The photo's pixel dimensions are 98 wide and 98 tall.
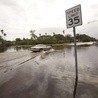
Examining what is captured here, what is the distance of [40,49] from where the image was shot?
31234mm

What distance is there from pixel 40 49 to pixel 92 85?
2504 centimetres

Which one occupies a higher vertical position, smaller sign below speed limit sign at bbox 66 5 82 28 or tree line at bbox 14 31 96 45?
smaller sign below speed limit sign at bbox 66 5 82 28

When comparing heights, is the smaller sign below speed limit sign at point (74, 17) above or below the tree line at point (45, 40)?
above

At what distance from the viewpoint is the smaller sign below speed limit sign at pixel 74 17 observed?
23.8ft

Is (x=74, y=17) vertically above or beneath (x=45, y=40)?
above

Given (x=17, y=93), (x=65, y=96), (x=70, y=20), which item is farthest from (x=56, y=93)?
(x=70, y=20)

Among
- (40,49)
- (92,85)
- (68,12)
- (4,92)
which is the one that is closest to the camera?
(4,92)

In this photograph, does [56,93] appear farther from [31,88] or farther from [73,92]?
[31,88]

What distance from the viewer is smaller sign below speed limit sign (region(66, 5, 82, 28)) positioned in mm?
7250

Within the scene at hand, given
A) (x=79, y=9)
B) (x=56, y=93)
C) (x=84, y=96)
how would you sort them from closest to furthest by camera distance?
1. (x=84, y=96)
2. (x=56, y=93)
3. (x=79, y=9)

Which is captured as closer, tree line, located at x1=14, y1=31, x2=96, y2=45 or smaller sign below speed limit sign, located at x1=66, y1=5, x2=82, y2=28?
smaller sign below speed limit sign, located at x1=66, y1=5, x2=82, y2=28

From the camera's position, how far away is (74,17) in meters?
7.44

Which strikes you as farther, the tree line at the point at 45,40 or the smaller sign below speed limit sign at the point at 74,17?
the tree line at the point at 45,40

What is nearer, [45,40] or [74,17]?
[74,17]
